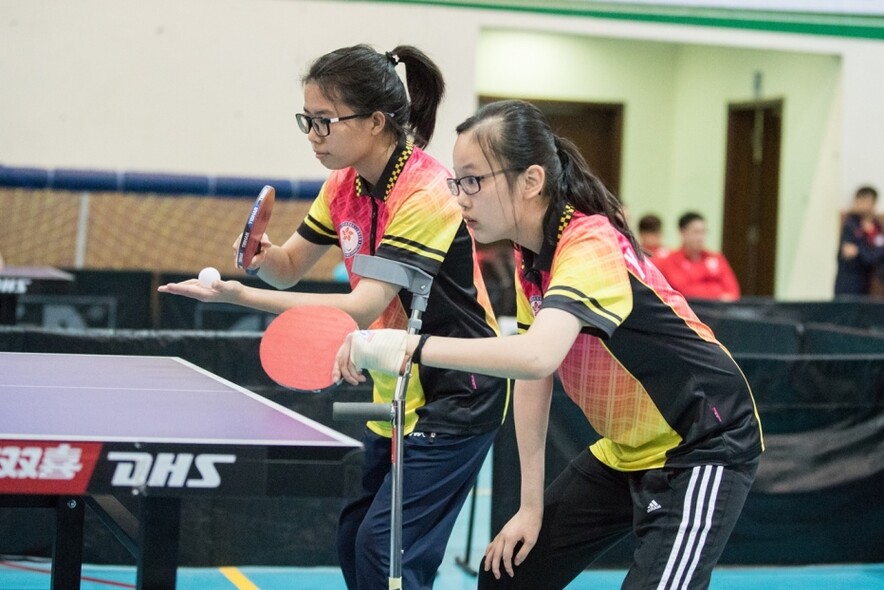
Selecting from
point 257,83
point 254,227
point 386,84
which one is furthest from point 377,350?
point 257,83

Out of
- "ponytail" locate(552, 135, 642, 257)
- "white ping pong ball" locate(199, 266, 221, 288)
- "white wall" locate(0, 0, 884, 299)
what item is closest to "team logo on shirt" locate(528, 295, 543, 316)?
"ponytail" locate(552, 135, 642, 257)

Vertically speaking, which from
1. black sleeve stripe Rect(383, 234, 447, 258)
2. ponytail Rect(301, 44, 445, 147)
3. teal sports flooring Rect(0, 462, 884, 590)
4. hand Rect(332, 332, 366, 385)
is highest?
ponytail Rect(301, 44, 445, 147)

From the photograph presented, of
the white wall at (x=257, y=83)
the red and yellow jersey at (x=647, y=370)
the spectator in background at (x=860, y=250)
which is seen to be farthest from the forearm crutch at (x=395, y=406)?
the spectator in background at (x=860, y=250)

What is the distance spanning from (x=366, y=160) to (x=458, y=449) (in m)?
0.69

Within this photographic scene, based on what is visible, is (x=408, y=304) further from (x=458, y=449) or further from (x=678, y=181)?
(x=678, y=181)

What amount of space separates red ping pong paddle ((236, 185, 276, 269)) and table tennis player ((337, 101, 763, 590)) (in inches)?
21.3

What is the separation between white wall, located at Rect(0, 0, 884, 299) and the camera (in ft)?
31.8

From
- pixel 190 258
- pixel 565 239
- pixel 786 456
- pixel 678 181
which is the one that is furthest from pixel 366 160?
pixel 678 181

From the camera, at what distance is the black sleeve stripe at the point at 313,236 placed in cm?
297

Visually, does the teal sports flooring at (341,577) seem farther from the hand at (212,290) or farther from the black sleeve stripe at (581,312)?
the black sleeve stripe at (581,312)

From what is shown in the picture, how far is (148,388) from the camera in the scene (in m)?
2.36

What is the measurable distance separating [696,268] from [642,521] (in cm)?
702

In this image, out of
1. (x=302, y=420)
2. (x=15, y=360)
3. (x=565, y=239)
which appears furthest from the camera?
(x=15, y=360)

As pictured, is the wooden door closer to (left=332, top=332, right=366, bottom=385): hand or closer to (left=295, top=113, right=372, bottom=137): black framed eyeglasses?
(left=295, top=113, right=372, bottom=137): black framed eyeglasses
